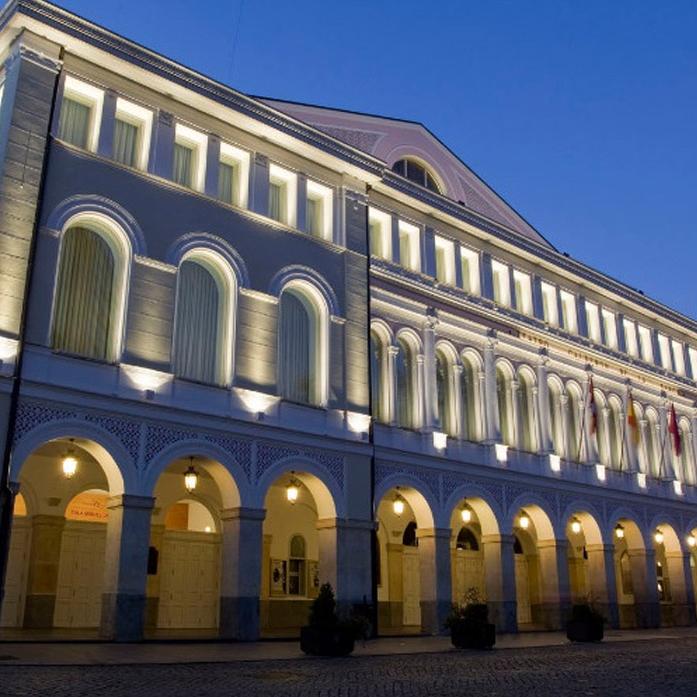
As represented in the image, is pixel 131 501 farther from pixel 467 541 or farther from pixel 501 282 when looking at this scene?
pixel 501 282

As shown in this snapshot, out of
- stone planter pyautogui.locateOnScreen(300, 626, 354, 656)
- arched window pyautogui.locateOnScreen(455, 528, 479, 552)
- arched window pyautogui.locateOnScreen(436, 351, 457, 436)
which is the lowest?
stone planter pyautogui.locateOnScreen(300, 626, 354, 656)

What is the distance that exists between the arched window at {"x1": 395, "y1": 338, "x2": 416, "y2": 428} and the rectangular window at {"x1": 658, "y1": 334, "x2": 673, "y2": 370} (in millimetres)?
17054

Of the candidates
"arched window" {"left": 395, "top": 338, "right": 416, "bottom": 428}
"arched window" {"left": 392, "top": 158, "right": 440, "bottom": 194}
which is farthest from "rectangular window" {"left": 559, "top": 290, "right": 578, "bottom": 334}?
"arched window" {"left": 395, "top": 338, "right": 416, "bottom": 428}

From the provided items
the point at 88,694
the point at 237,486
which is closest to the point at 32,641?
the point at 237,486

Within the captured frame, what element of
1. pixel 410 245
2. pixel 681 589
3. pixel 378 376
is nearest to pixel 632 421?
pixel 681 589

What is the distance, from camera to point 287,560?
2747cm

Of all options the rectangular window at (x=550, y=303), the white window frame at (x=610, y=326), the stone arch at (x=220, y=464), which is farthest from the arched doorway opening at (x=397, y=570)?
the white window frame at (x=610, y=326)

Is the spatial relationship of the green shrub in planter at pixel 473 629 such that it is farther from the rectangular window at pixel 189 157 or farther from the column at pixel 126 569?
the rectangular window at pixel 189 157

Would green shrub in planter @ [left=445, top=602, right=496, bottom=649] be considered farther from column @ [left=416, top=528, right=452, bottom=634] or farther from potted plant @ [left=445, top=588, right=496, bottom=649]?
column @ [left=416, top=528, right=452, bottom=634]

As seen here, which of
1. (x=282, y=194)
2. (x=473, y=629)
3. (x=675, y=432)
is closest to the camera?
(x=473, y=629)

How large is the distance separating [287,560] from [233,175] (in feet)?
39.8

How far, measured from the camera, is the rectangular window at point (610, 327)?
120 feet

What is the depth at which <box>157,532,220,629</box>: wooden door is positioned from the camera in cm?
2472

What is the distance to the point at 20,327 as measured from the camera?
60.0ft
